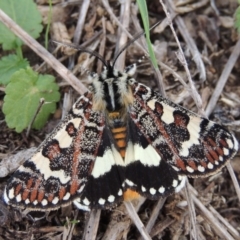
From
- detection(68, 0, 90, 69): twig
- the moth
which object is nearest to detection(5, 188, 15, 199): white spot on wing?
the moth

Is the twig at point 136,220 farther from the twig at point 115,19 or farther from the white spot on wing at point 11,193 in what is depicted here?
the twig at point 115,19

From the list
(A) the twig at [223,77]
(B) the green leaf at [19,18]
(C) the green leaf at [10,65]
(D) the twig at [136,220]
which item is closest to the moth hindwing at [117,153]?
(D) the twig at [136,220]

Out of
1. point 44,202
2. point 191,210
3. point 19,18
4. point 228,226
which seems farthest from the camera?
point 19,18

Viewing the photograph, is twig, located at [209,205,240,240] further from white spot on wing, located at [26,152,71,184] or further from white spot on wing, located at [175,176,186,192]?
white spot on wing, located at [26,152,71,184]

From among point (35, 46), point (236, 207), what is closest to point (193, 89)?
point (236, 207)

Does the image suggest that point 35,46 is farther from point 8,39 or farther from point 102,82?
point 102,82

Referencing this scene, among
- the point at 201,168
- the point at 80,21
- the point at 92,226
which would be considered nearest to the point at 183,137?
the point at 201,168

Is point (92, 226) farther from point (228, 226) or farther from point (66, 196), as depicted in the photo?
point (228, 226)
